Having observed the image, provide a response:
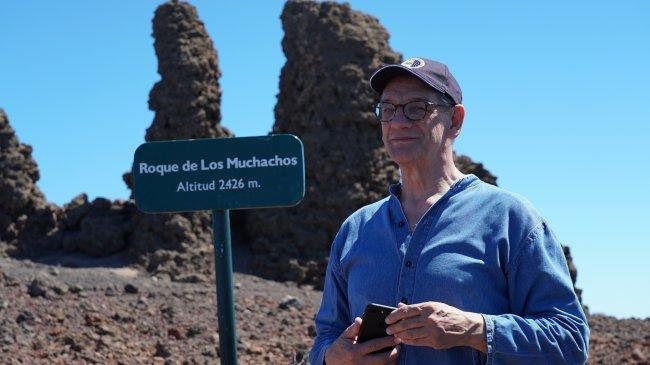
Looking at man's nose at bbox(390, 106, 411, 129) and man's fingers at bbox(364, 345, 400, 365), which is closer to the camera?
man's fingers at bbox(364, 345, 400, 365)

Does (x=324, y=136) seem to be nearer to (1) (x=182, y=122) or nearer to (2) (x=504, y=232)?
(1) (x=182, y=122)

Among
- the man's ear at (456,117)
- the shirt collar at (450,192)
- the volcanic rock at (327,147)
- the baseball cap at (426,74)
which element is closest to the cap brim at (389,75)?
the baseball cap at (426,74)

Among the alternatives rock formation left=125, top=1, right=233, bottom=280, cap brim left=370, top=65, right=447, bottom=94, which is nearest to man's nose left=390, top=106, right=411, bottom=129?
cap brim left=370, top=65, right=447, bottom=94

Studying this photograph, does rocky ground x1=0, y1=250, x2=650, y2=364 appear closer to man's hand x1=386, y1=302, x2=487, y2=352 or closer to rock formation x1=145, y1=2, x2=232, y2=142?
rock formation x1=145, y1=2, x2=232, y2=142

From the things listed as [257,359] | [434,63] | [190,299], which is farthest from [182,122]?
[434,63]

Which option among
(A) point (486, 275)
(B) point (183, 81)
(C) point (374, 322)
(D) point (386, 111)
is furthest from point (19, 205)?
(A) point (486, 275)

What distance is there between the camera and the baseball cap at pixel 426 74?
11.1 feet

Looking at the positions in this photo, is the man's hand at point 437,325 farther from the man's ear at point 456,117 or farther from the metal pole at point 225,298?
the metal pole at point 225,298

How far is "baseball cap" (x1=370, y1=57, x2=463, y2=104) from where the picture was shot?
3371mm

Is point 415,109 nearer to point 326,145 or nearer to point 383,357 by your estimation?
point 383,357

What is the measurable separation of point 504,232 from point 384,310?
47cm

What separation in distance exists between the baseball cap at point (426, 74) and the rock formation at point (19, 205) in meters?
17.3

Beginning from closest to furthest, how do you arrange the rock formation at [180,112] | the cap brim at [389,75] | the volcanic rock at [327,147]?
1. the cap brim at [389,75]
2. the rock formation at [180,112]
3. the volcanic rock at [327,147]

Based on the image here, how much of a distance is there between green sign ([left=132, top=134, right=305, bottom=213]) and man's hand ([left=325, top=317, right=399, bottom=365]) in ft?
8.99
